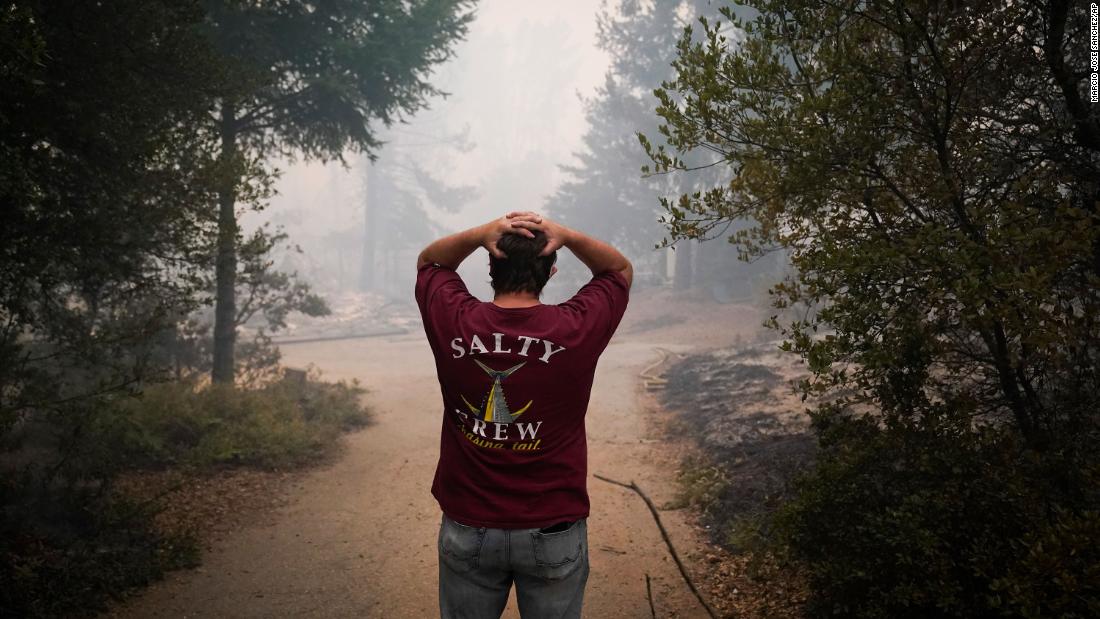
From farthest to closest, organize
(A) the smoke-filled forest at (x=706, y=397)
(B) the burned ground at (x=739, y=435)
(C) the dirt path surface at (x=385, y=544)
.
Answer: (B) the burned ground at (x=739, y=435) < (C) the dirt path surface at (x=385, y=544) < (A) the smoke-filled forest at (x=706, y=397)

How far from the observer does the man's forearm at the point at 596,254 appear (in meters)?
2.66

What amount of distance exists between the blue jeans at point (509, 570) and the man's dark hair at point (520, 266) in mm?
897

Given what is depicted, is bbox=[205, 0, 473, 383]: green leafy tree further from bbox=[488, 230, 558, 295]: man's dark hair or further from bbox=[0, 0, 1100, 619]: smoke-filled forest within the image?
bbox=[488, 230, 558, 295]: man's dark hair

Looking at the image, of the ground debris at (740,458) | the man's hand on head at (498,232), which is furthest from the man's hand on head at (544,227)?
the ground debris at (740,458)

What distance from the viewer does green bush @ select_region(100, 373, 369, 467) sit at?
28.3 feet

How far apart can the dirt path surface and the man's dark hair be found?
376 centimetres

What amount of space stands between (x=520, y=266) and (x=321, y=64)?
1256cm

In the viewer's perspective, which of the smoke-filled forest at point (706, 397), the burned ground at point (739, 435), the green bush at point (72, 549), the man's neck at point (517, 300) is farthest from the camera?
the burned ground at point (739, 435)

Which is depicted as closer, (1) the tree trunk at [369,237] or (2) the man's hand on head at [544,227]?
(2) the man's hand on head at [544,227]

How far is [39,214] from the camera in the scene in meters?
5.81

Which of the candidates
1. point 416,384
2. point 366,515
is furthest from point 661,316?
point 366,515

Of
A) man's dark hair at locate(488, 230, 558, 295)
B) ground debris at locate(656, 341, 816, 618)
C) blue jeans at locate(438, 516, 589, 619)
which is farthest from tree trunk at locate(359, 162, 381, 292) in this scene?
blue jeans at locate(438, 516, 589, 619)

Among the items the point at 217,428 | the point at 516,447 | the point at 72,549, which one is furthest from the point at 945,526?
the point at 217,428

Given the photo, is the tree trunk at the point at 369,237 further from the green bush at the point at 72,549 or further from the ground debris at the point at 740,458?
the green bush at the point at 72,549
